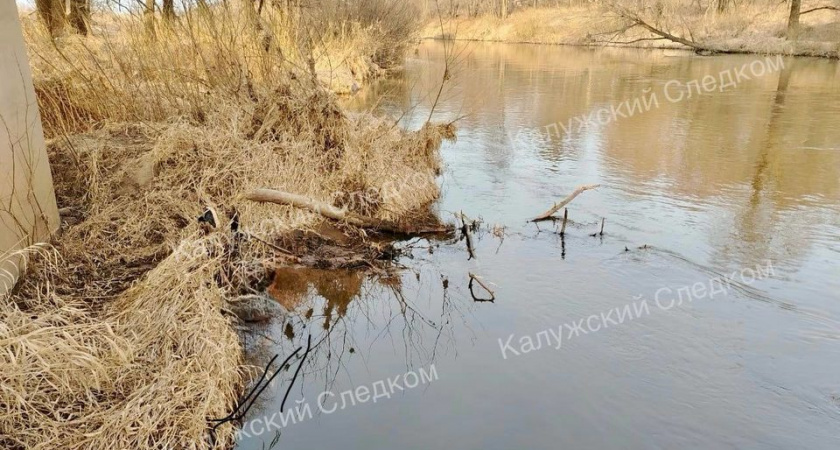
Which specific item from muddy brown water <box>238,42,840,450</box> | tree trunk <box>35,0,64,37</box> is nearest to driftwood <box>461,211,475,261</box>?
muddy brown water <box>238,42,840,450</box>

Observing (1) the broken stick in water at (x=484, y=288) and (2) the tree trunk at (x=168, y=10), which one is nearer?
(1) the broken stick in water at (x=484, y=288)

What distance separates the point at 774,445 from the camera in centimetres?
362

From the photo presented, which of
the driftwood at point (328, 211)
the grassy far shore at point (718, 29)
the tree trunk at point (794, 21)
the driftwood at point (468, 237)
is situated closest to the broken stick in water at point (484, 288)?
the driftwood at point (468, 237)

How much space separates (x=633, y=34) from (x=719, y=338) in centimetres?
2807

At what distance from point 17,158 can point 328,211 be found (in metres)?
2.53

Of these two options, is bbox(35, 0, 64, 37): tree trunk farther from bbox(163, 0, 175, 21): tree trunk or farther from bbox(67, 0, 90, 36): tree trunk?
bbox(163, 0, 175, 21): tree trunk

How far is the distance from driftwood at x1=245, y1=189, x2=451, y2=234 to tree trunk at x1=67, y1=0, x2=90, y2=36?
4243 millimetres

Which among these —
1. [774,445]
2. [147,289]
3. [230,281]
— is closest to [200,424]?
[147,289]

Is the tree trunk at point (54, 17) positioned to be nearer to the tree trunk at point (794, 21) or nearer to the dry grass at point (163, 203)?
the dry grass at point (163, 203)

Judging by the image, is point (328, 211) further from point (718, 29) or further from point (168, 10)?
point (718, 29)

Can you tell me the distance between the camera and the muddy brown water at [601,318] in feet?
12.4

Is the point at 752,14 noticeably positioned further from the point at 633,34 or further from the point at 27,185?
the point at 27,185

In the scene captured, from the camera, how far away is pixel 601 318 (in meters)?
4.99

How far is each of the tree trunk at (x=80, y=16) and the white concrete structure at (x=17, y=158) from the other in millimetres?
3825
